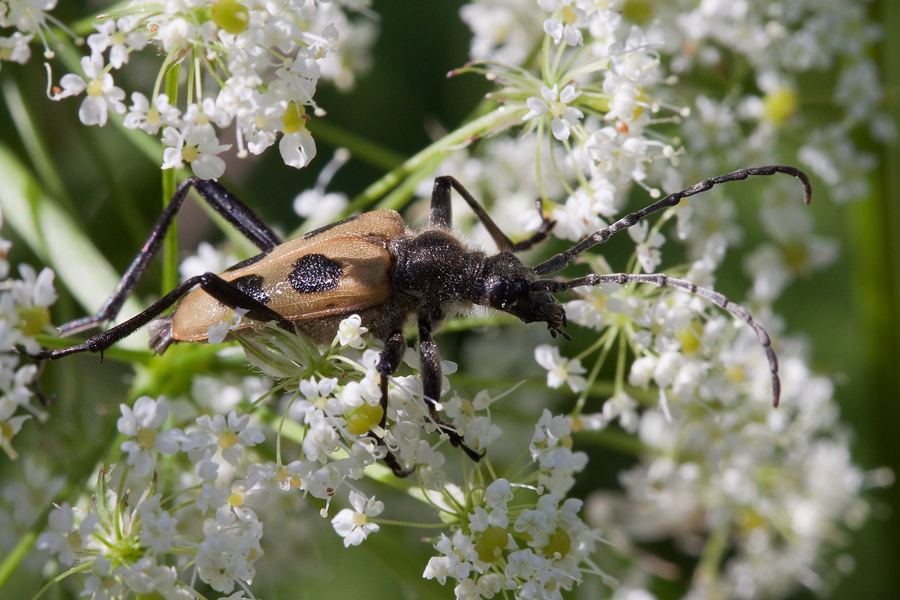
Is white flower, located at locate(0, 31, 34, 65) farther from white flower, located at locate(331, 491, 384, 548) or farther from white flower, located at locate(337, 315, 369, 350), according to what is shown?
white flower, located at locate(331, 491, 384, 548)

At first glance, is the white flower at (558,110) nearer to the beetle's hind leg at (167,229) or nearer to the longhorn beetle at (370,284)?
the longhorn beetle at (370,284)

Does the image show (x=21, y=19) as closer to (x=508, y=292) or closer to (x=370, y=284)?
(x=370, y=284)

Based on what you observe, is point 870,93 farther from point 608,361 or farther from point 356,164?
point 356,164

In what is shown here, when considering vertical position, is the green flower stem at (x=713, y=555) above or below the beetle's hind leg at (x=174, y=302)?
above

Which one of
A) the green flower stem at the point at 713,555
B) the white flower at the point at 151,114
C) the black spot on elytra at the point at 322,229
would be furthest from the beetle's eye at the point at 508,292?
the green flower stem at the point at 713,555

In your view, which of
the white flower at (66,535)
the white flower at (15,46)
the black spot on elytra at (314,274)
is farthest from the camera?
the black spot on elytra at (314,274)

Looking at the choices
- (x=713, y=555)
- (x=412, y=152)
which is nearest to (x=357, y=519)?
(x=713, y=555)

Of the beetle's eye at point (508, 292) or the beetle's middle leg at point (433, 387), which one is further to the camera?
the beetle's eye at point (508, 292)
